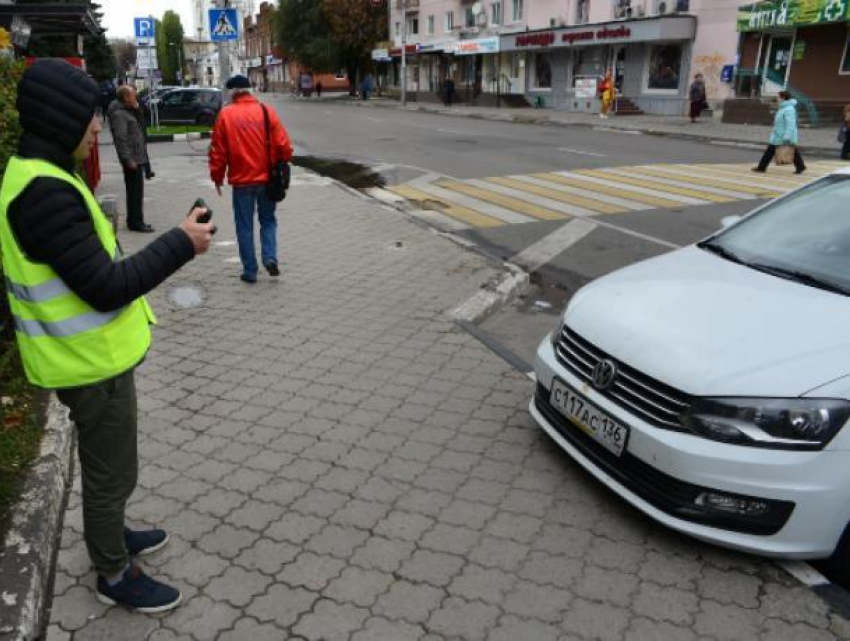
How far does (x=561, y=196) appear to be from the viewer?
1205 centimetres

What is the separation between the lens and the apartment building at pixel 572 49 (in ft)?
94.9

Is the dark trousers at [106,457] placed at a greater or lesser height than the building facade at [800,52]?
lesser

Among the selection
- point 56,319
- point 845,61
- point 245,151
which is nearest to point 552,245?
point 245,151

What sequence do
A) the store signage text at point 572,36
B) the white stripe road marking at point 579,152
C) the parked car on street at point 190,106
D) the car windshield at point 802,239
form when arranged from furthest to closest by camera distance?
the store signage text at point 572,36
the parked car on street at point 190,106
the white stripe road marking at point 579,152
the car windshield at point 802,239

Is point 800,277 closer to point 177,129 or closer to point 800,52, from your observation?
point 177,129

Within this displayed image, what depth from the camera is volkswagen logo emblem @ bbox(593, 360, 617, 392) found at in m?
3.33

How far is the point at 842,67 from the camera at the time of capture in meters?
24.4

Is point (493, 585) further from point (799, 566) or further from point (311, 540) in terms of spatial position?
point (799, 566)

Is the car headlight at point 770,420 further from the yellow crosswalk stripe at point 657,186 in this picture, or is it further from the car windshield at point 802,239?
the yellow crosswalk stripe at point 657,186

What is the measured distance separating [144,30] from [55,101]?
76.1 ft

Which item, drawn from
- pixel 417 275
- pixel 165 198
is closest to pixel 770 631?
pixel 417 275

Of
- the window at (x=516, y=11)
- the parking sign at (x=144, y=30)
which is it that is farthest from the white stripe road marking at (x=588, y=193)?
the window at (x=516, y=11)

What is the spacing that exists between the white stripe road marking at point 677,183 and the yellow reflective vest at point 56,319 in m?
11.1

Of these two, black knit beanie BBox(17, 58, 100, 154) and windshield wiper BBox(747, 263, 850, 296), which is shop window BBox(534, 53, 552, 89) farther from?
black knit beanie BBox(17, 58, 100, 154)
